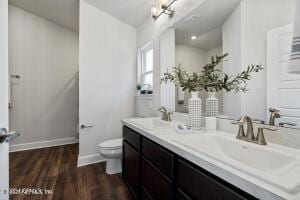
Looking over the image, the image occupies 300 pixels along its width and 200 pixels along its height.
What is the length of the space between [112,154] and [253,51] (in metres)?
1.89

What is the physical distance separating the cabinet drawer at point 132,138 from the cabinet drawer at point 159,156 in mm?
115

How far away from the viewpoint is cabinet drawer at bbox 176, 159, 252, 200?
64cm

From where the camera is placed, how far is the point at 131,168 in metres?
1.63

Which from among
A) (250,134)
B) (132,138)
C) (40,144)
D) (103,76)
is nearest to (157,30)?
(103,76)

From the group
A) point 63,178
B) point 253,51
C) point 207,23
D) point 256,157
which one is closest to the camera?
point 256,157

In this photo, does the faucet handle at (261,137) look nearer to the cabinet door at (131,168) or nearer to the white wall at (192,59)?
the white wall at (192,59)

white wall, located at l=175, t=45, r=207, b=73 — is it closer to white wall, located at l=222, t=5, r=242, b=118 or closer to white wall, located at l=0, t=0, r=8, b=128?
white wall, located at l=222, t=5, r=242, b=118

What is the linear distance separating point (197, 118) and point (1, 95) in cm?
130

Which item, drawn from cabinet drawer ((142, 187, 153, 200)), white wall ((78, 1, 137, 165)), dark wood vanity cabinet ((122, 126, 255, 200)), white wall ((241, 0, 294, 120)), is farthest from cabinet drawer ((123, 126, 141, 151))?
white wall ((78, 1, 137, 165))

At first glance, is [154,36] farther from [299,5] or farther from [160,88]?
[299,5]

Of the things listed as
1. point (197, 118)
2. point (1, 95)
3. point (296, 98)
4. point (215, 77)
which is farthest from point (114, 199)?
point (296, 98)

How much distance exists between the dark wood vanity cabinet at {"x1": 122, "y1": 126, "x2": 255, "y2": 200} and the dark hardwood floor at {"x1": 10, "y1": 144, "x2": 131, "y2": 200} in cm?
34

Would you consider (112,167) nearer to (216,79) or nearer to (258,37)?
(216,79)

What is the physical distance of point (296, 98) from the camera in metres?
0.89
